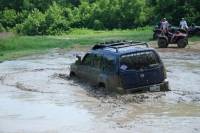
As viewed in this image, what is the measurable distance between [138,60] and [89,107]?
2129mm

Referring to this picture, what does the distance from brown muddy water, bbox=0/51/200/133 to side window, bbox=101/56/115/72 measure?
777 mm

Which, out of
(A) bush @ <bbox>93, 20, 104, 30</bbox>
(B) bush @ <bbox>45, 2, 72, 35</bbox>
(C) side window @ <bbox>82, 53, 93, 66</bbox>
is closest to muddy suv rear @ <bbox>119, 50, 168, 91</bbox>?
(C) side window @ <bbox>82, 53, 93, 66</bbox>

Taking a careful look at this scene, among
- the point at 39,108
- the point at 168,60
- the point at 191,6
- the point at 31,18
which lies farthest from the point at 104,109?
the point at 31,18

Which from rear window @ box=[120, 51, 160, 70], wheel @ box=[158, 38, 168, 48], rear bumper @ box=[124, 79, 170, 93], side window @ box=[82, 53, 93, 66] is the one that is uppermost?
rear window @ box=[120, 51, 160, 70]

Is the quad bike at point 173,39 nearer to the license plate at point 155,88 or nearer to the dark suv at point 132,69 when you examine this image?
the dark suv at point 132,69

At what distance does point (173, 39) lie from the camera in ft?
107

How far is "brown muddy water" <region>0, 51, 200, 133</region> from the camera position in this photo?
13.1 m

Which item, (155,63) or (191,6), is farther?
(191,6)

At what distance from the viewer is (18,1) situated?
69250 mm

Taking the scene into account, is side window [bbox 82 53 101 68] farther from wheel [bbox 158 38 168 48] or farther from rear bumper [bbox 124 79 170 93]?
wheel [bbox 158 38 168 48]

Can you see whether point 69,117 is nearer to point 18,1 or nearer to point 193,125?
point 193,125

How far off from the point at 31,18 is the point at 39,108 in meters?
44.9

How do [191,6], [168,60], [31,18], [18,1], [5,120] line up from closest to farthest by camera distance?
[5,120] → [168,60] → [191,6] → [31,18] → [18,1]

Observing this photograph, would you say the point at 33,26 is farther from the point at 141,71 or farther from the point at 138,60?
the point at 141,71
